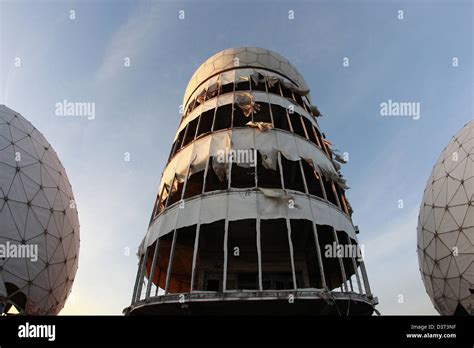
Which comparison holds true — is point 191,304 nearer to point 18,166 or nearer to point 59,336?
point 59,336

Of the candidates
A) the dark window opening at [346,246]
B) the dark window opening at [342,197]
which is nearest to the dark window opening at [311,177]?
the dark window opening at [342,197]

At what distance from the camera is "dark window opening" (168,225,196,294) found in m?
21.8

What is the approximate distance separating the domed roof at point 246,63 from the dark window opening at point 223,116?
5106 millimetres

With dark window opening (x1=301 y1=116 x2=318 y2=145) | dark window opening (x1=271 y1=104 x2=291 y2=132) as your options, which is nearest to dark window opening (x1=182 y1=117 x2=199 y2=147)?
dark window opening (x1=271 y1=104 x2=291 y2=132)

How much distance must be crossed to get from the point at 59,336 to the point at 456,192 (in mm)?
27518

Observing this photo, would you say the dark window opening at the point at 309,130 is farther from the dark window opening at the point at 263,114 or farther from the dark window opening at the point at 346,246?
the dark window opening at the point at 346,246

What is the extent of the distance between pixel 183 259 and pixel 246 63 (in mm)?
16145

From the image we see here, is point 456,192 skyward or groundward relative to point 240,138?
groundward

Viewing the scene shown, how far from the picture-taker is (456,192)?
26.0 metres

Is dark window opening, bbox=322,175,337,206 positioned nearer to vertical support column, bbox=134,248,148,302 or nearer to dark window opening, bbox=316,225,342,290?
dark window opening, bbox=316,225,342,290

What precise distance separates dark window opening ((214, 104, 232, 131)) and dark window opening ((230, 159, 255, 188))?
14.0 feet

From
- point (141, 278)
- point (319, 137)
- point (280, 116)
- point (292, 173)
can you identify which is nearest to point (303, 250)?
point (292, 173)

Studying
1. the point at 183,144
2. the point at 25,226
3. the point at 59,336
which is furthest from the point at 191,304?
the point at 25,226

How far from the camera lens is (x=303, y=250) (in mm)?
22578
